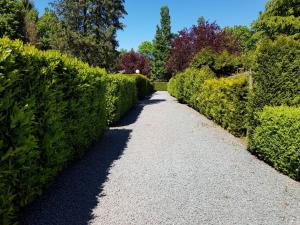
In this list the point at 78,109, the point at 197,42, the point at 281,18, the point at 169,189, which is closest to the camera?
the point at 169,189

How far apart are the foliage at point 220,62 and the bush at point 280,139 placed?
530 inches

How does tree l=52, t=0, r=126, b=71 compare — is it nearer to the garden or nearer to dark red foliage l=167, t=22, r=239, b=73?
dark red foliage l=167, t=22, r=239, b=73

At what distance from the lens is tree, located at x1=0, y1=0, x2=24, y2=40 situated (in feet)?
123

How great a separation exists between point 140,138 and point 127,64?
43534 millimetres

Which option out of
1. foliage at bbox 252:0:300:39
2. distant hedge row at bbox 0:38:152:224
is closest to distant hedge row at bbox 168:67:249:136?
distant hedge row at bbox 0:38:152:224

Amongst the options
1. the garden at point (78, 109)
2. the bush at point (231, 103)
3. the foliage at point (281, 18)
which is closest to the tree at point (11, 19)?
the foliage at point (281, 18)

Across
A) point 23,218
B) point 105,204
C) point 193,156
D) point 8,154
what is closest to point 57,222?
point 23,218

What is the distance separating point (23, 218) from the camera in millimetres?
3801

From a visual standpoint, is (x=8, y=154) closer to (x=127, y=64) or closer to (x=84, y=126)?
(x=84, y=126)

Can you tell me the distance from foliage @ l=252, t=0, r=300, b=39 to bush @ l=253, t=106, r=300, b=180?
1439 cm

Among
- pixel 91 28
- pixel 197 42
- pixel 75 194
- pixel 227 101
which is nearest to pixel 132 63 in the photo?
pixel 197 42

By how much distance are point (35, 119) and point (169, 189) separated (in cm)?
227

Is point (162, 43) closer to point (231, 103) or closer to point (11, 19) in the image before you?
point (11, 19)

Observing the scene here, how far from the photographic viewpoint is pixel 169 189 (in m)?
4.90
